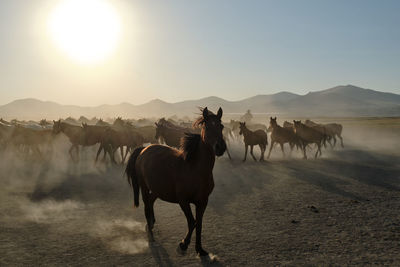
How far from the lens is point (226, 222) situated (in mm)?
7484

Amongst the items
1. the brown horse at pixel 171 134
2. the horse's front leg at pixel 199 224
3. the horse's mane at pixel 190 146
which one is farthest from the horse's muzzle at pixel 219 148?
the brown horse at pixel 171 134

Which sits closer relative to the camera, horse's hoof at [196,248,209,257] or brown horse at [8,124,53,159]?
horse's hoof at [196,248,209,257]

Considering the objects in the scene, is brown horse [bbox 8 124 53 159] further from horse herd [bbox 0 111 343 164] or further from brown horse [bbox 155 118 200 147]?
brown horse [bbox 155 118 200 147]

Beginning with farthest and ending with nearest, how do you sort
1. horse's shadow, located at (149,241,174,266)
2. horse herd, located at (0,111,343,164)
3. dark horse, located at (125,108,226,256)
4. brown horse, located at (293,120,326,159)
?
brown horse, located at (293,120,326,159) → horse herd, located at (0,111,343,164) → horse's shadow, located at (149,241,174,266) → dark horse, located at (125,108,226,256)

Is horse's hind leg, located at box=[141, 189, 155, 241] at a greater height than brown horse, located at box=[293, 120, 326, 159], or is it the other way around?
brown horse, located at box=[293, 120, 326, 159]

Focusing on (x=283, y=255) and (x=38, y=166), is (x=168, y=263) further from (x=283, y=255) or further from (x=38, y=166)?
(x=38, y=166)

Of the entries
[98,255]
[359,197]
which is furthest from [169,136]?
[98,255]

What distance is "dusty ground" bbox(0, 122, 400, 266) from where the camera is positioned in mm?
5555

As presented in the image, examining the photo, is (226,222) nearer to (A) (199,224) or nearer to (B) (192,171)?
(A) (199,224)

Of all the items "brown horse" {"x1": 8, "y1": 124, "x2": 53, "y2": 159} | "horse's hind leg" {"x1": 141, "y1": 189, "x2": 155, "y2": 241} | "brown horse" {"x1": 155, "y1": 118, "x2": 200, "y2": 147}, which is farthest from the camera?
"brown horse" {"x1": 8, "y1": 124, "x2": 53, "y2": 159}

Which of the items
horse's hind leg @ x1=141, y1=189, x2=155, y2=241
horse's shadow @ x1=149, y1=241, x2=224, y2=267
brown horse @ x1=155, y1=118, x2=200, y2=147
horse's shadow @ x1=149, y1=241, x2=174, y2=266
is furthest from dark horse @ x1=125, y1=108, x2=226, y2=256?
brown horse @ x1=155, y1=118, x2=200, y2=147

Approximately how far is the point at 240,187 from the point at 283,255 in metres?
5.96

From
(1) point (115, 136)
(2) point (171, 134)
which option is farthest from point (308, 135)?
(1) point (115, 136)

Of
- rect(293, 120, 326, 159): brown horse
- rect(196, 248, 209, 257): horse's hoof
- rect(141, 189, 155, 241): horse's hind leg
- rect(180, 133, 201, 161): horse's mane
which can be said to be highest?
rect(180, 133, 201, 161): horse's mane
